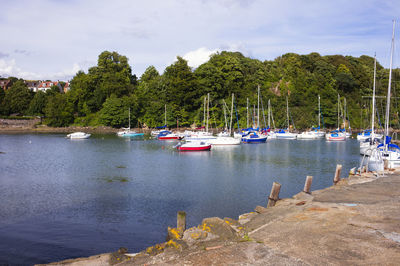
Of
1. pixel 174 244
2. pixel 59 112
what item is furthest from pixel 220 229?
pixel 59 112

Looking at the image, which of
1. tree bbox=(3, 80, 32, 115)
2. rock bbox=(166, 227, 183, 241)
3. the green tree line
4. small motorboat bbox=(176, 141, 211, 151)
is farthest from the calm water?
tree bbox=(3, 80, 32, 115)

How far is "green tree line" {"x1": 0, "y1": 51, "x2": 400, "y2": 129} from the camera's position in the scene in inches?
3880

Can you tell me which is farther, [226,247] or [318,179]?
[318,179]

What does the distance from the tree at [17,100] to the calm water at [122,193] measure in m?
83.0

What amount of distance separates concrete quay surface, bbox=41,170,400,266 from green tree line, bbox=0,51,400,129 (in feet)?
268

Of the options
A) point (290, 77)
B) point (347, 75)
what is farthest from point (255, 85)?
point (347, 75)

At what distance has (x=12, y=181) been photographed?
30.2 meters

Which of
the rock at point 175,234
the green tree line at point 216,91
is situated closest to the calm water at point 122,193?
the rock at point 175,234

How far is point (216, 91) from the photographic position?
3999 inches

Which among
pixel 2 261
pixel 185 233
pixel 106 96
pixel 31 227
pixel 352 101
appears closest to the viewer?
pixel 185 233

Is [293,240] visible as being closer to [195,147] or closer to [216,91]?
[195,147]

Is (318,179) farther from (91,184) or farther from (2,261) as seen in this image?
(2,261)

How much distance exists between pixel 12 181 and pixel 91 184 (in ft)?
24.0

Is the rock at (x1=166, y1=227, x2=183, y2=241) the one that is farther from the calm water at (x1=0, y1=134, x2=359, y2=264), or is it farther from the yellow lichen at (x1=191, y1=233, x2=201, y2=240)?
the calm water at (x1=0, y1=134, x2=359, y2=264)
